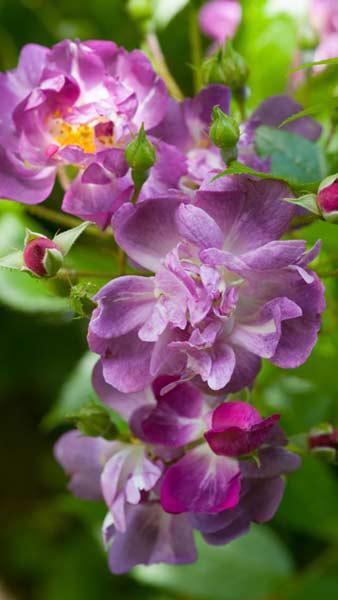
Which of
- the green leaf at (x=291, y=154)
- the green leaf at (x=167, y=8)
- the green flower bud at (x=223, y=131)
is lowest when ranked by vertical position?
the green leaf at (x=167, y=8)

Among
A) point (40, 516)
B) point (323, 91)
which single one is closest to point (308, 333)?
point (323, 91)

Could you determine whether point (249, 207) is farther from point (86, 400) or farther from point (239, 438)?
point (86, 400)

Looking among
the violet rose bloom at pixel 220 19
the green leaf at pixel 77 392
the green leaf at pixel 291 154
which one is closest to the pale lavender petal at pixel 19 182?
the green leaf at pixel 291 154

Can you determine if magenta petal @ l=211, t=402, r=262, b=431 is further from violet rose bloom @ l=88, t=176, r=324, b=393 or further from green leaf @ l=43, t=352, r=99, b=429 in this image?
green leaf @ l=43, t=352, r=99, b=429

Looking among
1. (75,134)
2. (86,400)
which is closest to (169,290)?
(75,134)

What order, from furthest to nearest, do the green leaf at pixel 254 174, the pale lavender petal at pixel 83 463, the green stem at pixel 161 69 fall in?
1. the green stem at pixel 161 69
2. the pale lavender petal at pixel 83 463
3. the green leaf at pixel 254 174

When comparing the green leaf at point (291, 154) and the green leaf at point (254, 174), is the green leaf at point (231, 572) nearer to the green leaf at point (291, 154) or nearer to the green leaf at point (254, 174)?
the green leaf at point (291, 154)

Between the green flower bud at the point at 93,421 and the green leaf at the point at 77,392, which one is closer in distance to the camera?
the green flower bud at the point at 93,421

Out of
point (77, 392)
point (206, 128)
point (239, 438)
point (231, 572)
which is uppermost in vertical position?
point (206, 128)
